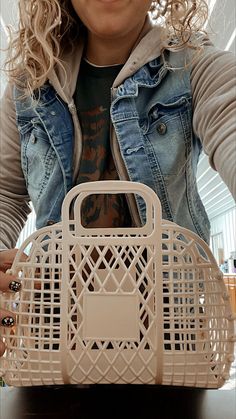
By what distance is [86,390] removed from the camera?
1.54 ft

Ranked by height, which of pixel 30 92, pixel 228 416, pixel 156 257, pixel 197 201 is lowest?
pixel 228 416

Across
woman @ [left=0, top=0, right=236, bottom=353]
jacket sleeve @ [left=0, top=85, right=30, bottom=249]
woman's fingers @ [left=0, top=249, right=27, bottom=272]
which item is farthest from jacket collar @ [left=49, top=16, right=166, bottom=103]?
woman's fingers @ [left=0, top=249, right=27, bottom=272]

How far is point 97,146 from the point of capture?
0.60 m

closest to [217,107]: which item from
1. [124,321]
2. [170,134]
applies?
[170,134]

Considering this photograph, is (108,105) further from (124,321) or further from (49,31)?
(124,321)

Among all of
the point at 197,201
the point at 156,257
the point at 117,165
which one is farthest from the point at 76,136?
the point at 156,257

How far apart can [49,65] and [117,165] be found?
19 cm

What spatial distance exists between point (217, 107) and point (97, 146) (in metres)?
0.21

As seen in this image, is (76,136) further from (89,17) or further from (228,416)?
(228,416)

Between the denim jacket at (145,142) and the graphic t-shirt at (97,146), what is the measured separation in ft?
0.08

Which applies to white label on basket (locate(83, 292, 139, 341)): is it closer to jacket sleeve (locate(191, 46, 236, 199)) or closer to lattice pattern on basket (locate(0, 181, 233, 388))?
lattice pattern on basket (locate(0, 181, 233, 388))

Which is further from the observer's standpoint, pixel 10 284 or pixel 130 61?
pixel 130 61

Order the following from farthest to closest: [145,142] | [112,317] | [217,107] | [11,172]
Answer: [11,172] → [145,142] → [217,107] → [112,317]

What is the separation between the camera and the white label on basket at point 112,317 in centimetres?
32
